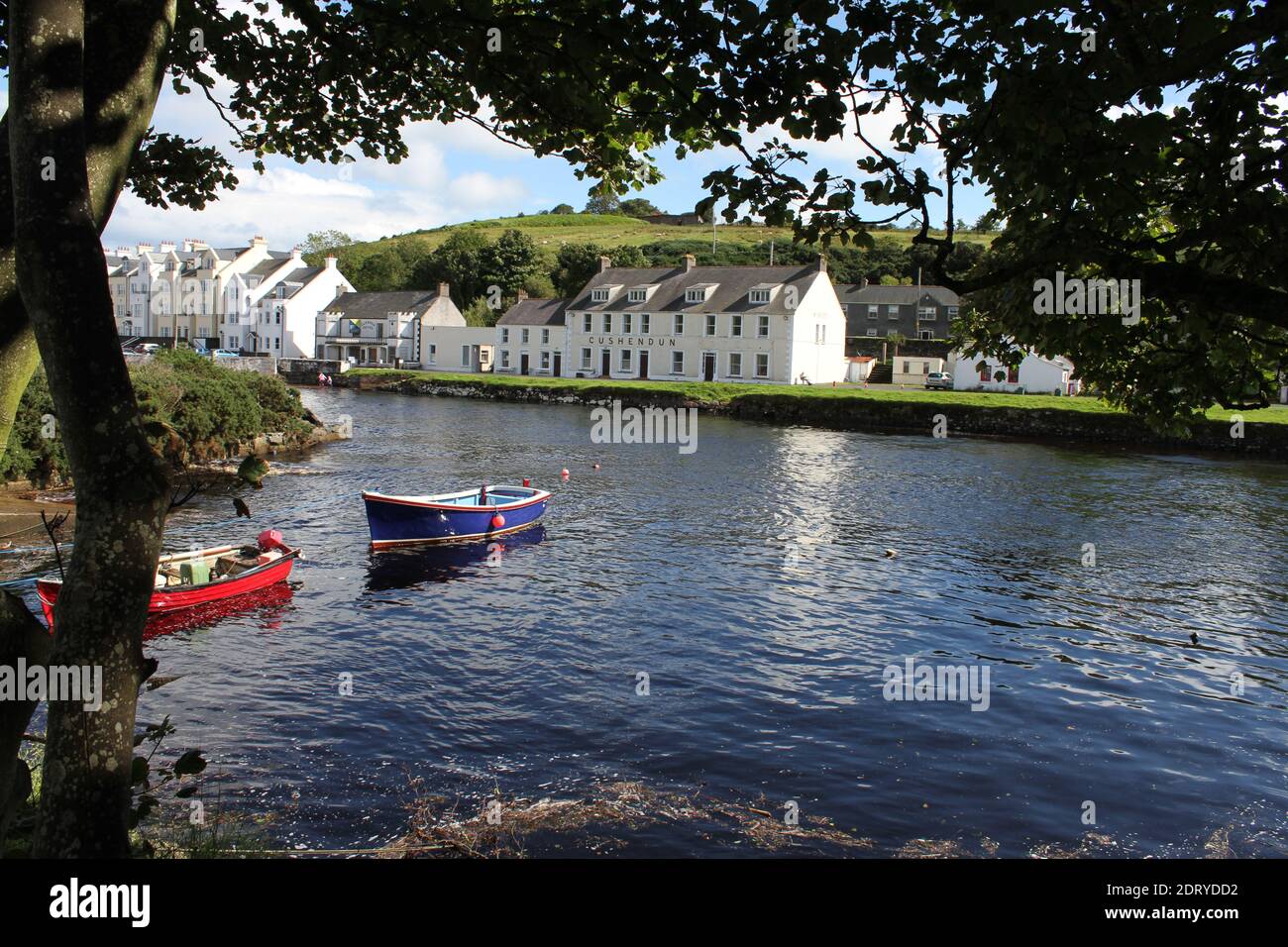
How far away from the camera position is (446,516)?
85.6 ft

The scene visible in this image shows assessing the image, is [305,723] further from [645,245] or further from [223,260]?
[645,245]

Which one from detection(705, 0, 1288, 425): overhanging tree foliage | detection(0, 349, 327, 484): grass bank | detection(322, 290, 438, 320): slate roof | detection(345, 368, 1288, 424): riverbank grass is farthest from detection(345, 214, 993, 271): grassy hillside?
detection(705, 0, 1288, 425): overhanging tree foliage

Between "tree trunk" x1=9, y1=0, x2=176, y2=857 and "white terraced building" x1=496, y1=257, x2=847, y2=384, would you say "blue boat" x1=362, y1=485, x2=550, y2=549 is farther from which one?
"white terraced building" x1=496, y1=257, x2=847, y2=384

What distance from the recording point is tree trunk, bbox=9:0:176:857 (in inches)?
155

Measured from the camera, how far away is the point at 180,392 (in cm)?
3812

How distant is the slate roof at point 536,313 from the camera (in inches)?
3789

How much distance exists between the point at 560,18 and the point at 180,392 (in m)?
36.0

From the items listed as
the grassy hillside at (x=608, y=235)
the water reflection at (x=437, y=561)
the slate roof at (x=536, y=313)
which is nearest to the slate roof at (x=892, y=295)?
the grassy hillside at (x=608, y=235)

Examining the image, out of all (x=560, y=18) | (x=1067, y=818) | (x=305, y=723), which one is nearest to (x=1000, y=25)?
(x=560, y=18)

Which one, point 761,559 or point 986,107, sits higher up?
point 986,107

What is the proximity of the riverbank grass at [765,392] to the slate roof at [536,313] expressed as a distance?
6390mm

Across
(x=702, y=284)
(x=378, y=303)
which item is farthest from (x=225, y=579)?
(x=378, y=303)

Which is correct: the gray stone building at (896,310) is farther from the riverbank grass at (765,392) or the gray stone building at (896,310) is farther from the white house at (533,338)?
the riverbank grass at (765,392)

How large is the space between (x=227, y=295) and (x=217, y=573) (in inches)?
4280
